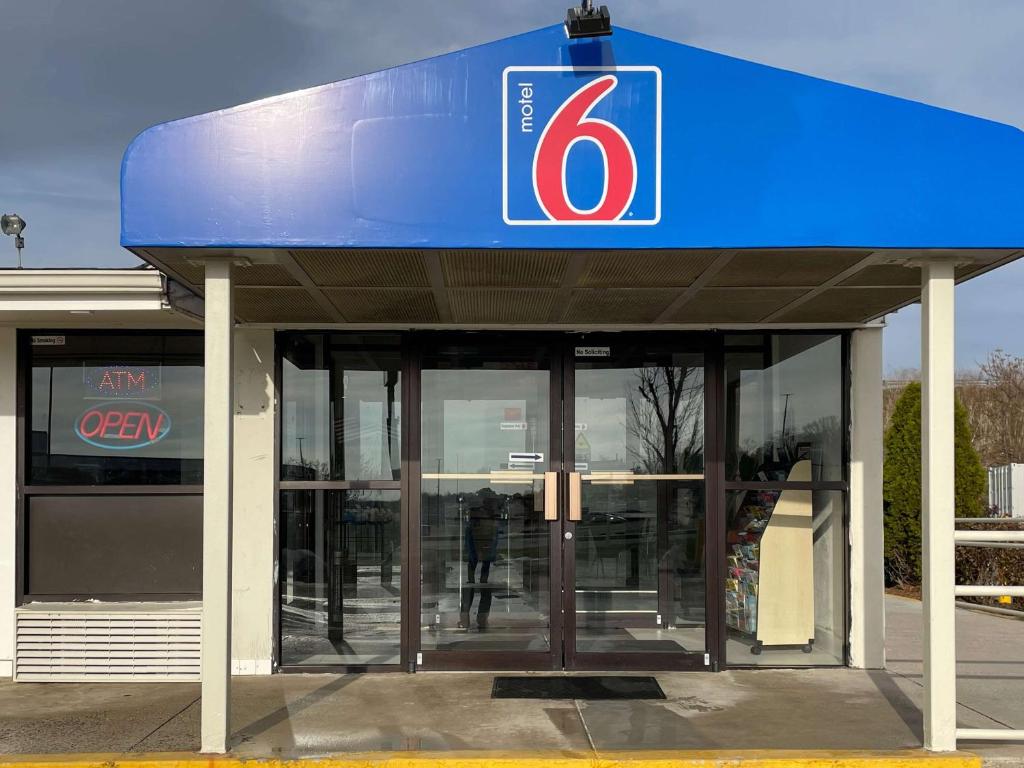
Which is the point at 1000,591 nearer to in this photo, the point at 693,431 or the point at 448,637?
the point at 693,431

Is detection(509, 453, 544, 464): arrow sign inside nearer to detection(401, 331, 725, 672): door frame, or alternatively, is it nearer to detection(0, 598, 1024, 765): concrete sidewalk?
detection(401, 331, 725, 672): door frame

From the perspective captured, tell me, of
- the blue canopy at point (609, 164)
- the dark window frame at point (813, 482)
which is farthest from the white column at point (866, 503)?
the blue canopy at point (609, 164)

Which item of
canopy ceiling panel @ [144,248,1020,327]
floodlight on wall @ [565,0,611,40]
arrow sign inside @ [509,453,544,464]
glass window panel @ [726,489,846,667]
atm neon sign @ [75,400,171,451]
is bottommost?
glass window panel @ [726,489,846,667]

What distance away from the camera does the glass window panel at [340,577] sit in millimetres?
7184

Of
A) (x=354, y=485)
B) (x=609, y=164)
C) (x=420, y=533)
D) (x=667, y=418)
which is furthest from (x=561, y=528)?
(x=609, y=164)

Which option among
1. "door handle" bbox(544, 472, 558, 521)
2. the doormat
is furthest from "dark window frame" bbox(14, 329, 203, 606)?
"door handle" bbox(544, 472, 558, 521)

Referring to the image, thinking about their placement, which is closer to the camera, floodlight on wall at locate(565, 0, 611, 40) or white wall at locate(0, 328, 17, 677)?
floodlight on wall at locate(565, 0, 611, 40)

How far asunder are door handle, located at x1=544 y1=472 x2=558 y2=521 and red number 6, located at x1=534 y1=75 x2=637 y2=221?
2805 millimetres

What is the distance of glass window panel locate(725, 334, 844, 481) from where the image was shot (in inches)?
290

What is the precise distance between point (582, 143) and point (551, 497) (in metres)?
3.12

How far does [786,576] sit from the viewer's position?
7406 millimetres

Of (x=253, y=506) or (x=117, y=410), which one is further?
(x=117, y=410)

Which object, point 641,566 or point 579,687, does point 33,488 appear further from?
point 641,566

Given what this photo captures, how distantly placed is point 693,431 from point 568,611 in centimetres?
165
